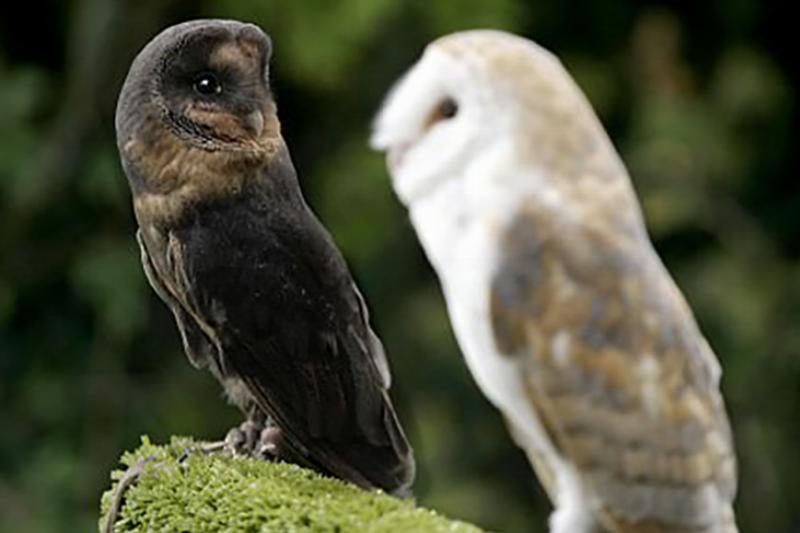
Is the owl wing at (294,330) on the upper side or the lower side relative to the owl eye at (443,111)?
lower

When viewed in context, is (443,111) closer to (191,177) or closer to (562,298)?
(562,298)

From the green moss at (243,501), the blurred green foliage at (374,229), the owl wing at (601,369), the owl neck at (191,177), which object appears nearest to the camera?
the owl wing at (601,369)

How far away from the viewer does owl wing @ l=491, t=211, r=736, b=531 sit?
118 centimetres

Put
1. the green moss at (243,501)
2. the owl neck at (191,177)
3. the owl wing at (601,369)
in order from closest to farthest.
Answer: the owl wing at (601,369) → the green moss at (243,501) → the owl neck at (191,177)

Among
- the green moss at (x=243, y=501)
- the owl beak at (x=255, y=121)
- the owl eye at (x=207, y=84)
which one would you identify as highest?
the owl eye at (x=207, y=84)

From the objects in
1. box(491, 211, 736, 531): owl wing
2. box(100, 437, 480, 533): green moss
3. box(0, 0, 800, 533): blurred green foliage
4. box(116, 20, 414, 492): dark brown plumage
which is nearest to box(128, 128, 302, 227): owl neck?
box(116, 20, 414, 492): dark brown plumage

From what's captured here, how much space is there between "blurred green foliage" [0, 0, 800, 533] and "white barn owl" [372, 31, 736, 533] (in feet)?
5.66

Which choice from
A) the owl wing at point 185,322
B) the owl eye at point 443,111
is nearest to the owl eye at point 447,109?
the owl eye at point 443,111

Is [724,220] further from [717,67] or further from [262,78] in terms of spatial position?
[262,78]

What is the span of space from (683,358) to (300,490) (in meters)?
0.39

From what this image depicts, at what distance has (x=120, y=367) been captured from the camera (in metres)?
3.13

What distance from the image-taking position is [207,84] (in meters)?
1.50

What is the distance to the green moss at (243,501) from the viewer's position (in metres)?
1.35

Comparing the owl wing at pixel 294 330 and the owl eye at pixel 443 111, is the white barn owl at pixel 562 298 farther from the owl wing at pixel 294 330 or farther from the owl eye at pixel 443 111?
the owl wing at pixel 294 330
